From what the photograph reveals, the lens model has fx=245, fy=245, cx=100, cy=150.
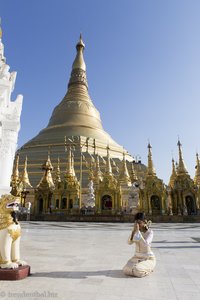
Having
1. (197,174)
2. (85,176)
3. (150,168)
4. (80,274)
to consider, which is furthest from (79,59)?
(80,274)

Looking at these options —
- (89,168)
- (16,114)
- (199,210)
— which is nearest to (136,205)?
(199,210)

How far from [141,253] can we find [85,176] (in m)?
32.4

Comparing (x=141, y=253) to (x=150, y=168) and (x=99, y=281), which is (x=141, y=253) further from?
(x=150, y=168)

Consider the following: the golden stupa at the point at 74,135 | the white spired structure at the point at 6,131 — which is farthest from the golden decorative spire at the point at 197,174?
the white spired structure at the point at 6,131

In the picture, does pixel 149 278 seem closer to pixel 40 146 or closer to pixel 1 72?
pixel 1 72

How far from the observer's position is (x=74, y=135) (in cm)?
4531

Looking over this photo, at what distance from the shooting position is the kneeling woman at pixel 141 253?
3885mm

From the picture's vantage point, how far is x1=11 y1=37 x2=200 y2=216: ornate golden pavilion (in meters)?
26.4

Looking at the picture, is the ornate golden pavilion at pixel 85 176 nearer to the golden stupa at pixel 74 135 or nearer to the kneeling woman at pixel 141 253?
the golden stupa at pixel 74 135

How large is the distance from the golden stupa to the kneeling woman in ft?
106

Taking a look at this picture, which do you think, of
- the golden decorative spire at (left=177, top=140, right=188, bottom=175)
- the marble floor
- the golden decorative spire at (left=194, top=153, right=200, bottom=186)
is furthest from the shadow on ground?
the golden decorative spire at (left=194, top=153, right=200, bottom=186)

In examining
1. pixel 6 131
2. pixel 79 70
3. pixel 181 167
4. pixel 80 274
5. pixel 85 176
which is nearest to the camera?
pixel 80 274

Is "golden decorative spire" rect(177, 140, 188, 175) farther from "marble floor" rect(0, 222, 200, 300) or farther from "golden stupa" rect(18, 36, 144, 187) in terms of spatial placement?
"marble floor" rect(0, 222, 200, 300)

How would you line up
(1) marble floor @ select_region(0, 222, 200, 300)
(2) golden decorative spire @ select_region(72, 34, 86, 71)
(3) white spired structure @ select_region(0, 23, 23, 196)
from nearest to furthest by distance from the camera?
(1) marble floor @ select_region(0, 222, 200, 300) → (3) white spired structure @ select_region(0, 23, 23, 196) → (2) golden decorative spire @ select_region(72, 34, 86, 71)
